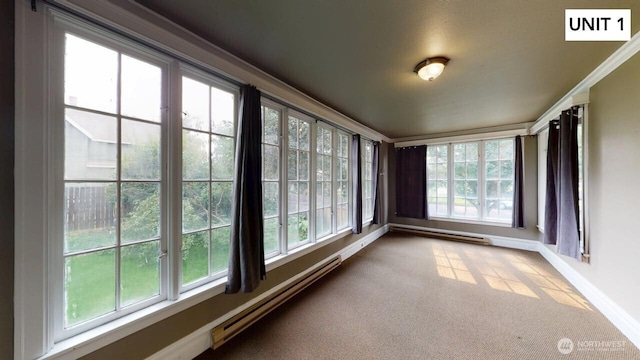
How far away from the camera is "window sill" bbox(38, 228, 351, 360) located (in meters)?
1.11

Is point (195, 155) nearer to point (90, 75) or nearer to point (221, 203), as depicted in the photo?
point (221, 203)

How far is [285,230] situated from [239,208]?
785mm

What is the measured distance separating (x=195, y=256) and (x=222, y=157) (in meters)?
0.84

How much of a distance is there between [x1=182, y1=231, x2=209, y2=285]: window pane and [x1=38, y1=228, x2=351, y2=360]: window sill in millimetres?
101

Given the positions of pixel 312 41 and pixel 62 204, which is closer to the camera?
pixel 62 204

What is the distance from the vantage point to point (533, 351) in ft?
5.38

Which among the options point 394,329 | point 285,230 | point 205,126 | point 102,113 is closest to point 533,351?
point 394,329

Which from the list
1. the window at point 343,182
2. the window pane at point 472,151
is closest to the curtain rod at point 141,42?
the window at point 343,182

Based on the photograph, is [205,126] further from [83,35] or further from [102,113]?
[83,35]

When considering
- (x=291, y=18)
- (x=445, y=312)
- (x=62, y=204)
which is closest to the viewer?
(x=62, y=204)

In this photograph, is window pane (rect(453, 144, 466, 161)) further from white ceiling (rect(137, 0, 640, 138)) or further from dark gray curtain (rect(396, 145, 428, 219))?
white ceiling (rect(137, 0, 640, 138))

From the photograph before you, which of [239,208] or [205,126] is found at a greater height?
[205,126]

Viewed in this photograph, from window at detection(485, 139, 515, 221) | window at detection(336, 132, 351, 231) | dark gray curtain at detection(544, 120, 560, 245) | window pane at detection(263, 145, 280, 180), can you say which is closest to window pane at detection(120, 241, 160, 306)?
window pane at detection(263, 145, 280, 180)

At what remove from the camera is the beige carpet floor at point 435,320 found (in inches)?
65.0
